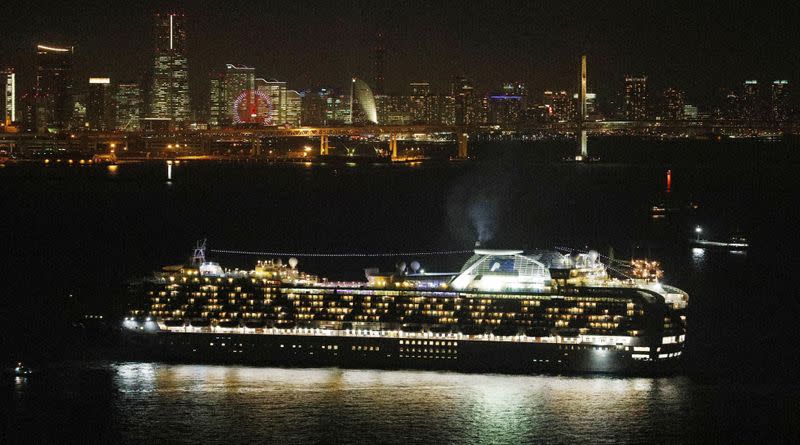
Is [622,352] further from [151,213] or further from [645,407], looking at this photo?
[151,213]

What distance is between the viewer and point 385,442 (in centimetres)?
1766

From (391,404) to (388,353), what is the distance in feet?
7.55

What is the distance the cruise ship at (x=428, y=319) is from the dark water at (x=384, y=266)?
516 millimetres

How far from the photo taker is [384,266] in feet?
108

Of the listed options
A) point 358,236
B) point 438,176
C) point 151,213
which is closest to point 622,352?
point 358,236

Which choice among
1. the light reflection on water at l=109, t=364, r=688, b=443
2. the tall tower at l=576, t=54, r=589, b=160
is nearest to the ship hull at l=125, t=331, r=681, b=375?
the light reflection on water at l=109, t=364, r=688, b=443

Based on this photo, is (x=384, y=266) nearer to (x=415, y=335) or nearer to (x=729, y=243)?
(x=415, y=335)

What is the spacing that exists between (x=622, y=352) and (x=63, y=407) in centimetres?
912

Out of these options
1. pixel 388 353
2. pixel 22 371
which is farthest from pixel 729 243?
pixel 22 371

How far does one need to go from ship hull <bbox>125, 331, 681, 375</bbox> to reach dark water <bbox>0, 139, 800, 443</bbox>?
397 millimetres

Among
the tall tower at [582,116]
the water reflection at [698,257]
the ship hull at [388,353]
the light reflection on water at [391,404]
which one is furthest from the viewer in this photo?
the tall tower at [582,116]

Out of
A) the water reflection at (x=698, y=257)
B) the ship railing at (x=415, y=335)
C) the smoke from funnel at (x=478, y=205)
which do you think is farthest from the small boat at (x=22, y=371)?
the water reflection at (x=698, y=257)

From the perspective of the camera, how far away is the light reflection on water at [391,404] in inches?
711

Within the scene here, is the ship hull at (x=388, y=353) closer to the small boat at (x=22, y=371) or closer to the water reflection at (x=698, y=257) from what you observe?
the small boat at (x=22, y=371)
